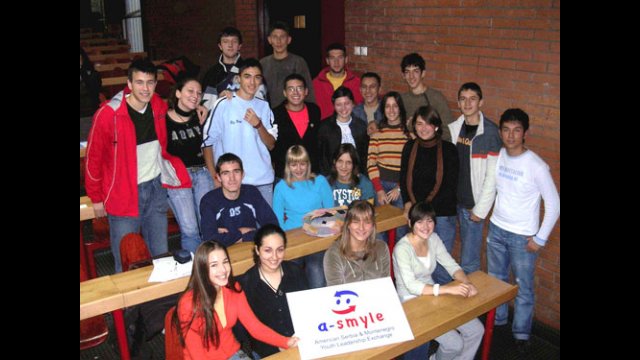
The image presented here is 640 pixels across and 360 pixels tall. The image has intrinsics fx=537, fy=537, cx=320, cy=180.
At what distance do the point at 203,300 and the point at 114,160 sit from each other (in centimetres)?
152

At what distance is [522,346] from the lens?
4.07 meters

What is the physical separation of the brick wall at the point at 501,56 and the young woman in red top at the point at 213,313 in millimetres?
2522

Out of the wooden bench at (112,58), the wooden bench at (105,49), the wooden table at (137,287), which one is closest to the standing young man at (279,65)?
the wooden table at (137,287)

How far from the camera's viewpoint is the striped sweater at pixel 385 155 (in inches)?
185

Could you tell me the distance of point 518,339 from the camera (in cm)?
409

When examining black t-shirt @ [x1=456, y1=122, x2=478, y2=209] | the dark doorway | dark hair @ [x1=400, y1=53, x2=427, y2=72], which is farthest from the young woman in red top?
the dark doorway

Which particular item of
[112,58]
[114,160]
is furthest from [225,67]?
[112,58]

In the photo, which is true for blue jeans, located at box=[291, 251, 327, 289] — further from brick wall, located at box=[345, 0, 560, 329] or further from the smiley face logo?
brick wall, located at box=[345, 0, 560, 329]

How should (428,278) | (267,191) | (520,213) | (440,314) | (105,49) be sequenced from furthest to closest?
(105,49) → (267,191) → (520,213) → (428,278) → (440,314)

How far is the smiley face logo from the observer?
2.93 meters

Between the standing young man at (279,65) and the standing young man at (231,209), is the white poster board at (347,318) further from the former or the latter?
the standing young man at (279,65)

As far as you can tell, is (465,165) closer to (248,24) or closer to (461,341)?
(461,341)

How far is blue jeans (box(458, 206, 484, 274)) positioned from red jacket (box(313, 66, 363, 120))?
177 cm

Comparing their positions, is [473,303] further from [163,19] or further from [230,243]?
[163,19]
